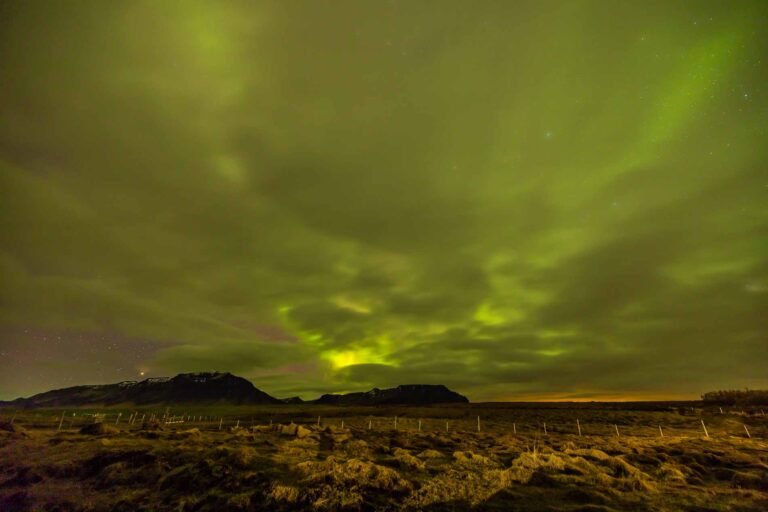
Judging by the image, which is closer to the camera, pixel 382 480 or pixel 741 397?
pixel 382 480

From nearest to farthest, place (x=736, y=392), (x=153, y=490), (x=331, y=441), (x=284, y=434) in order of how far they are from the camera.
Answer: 1. (x=153, y=490)
2. (x=331, y=441)
3. (x=284, y=434)
4. (x=736, y=392)

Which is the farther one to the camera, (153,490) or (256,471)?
(256,471)

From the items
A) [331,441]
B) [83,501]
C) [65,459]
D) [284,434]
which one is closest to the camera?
[83,501]

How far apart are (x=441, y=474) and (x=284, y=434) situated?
33477mm

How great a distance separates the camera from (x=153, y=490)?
21.3 m

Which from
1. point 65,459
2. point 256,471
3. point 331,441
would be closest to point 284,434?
point 331,441

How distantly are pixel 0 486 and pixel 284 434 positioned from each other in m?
30.8

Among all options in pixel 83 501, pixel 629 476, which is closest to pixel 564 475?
pixel 629 476

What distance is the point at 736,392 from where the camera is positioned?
123125mm

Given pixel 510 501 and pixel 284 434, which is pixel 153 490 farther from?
pixel 284 434

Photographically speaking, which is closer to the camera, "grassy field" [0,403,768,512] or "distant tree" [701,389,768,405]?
"grassy field" [0,403,768,512]

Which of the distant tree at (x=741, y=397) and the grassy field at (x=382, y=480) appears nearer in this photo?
the grassy field at (x=382, y=480)

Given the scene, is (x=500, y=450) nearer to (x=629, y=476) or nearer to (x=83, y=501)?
(x=629, y=476)

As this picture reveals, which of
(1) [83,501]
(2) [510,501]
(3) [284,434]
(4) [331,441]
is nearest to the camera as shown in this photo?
(2) [510,501]
